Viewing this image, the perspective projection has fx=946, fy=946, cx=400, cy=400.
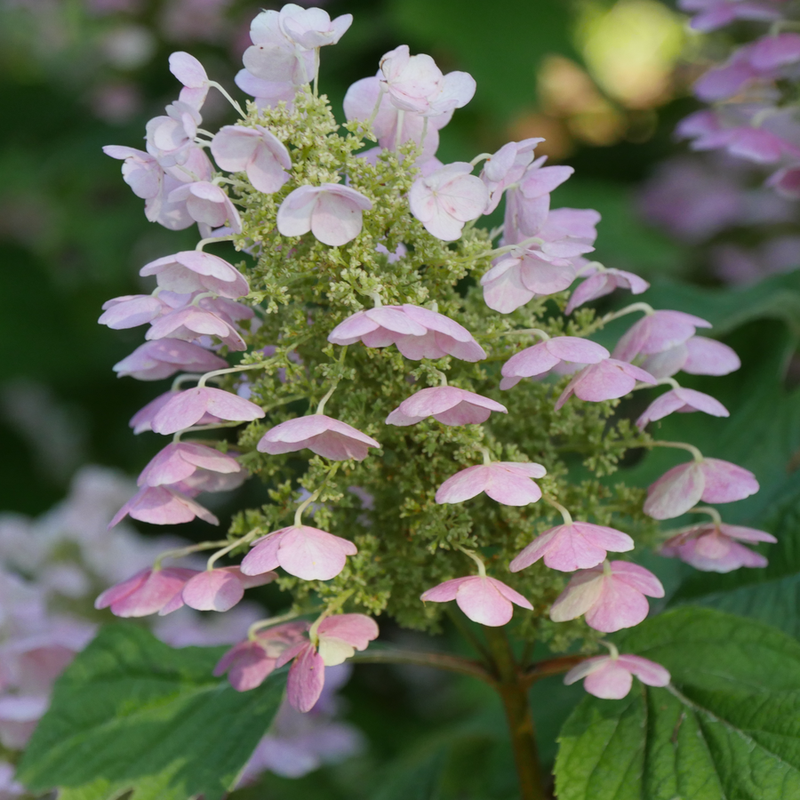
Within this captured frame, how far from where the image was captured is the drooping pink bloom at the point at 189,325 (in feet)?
2.02

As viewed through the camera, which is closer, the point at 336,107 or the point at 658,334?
the point at 658,334

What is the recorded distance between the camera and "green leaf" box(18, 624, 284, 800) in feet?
2.78

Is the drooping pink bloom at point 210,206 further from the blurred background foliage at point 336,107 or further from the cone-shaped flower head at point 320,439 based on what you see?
the blurred background foliage at point 336,107

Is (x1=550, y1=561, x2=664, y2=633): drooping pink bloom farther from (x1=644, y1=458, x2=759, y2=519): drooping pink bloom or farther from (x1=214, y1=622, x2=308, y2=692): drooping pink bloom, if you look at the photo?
(x1=214, y1=622, x2=308, y2=692): drooping pink bloom

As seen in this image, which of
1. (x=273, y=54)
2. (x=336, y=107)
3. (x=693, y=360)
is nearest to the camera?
(x=273, y=54)

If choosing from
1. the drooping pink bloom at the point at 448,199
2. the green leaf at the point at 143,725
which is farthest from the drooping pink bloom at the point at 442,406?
the green leaf at the point at 143,725

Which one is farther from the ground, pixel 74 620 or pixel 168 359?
pixel 168 359

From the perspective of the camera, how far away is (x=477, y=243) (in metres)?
0.67

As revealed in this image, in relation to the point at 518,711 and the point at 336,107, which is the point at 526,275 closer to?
the point at 518,711

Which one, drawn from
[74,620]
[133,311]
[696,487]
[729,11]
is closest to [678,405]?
[696,487]

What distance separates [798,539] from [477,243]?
0.46 metres

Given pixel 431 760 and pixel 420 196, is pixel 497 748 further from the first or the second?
pixel 420 196

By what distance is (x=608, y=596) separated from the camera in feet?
2.09

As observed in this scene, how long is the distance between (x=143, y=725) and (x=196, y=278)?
0.50 metres
